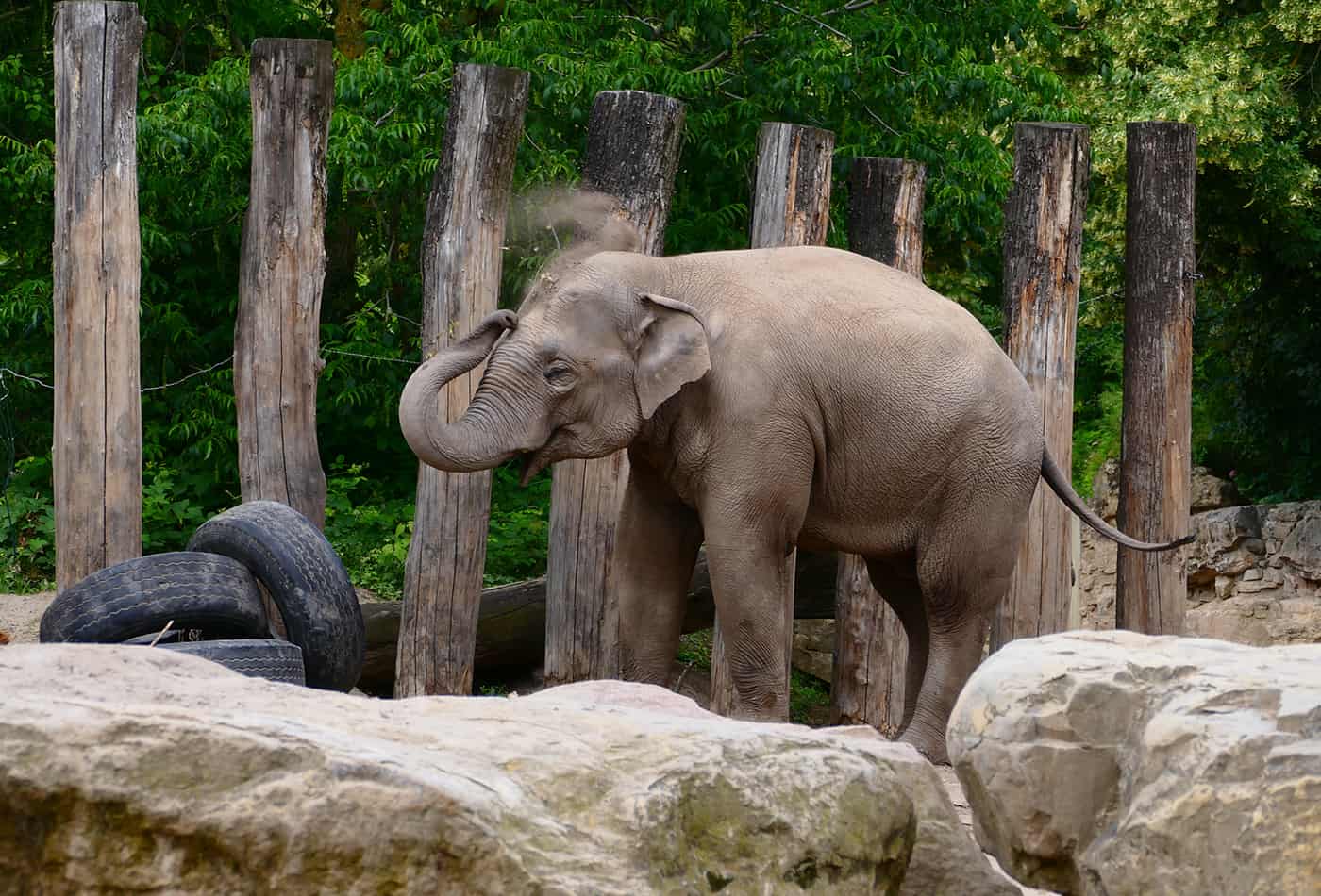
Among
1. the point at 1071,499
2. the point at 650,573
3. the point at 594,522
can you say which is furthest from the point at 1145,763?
the point at 594,522

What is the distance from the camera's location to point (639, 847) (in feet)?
10.0

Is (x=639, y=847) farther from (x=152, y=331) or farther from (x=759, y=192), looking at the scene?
(x=152, y=331)

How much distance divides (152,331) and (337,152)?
2173 mm

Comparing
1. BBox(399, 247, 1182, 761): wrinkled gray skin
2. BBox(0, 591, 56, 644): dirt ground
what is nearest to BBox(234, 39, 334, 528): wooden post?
BBox(399, 247, 1182, 761): wrinkled gray skin

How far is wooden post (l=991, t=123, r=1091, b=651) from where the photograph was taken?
7.38m

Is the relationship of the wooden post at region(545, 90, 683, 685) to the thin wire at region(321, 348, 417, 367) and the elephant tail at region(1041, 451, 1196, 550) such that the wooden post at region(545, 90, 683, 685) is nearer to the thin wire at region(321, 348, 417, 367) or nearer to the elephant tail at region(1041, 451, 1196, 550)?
the elephant tail at region(1041, 451, 1196, 550)

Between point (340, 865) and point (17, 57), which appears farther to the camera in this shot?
point (17, 57)

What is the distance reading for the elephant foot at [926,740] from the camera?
645 cm

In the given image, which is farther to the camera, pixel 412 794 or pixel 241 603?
pixel 241 603

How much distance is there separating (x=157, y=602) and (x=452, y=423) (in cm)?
115

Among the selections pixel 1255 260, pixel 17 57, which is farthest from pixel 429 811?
pixel 1255 260

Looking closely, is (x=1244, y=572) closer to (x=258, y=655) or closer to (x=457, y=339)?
(x=457, y=339)

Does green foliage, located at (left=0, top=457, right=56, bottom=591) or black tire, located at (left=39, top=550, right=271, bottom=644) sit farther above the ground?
black tire, located at (left=39, top=550, right=271, bottom=644)

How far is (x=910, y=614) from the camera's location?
6.98 meters
